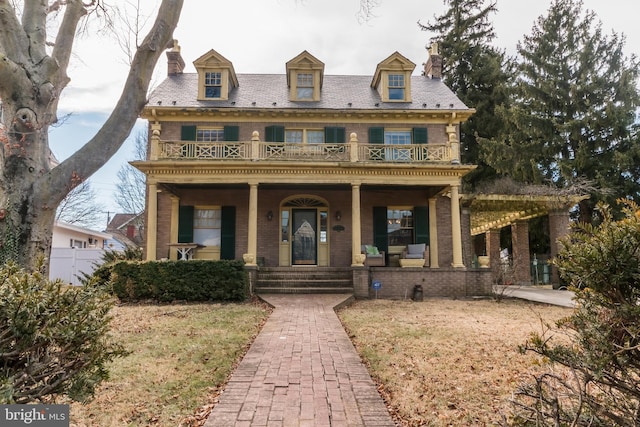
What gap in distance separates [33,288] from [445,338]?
234 inches

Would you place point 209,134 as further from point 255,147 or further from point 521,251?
point 521,251

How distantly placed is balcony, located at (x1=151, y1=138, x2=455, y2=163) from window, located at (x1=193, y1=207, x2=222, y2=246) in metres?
2.31

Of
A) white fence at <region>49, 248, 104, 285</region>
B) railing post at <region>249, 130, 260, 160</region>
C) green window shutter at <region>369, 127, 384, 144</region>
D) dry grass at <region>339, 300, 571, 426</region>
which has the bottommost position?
dry grass at <region>339, 300, 571, 426</region>

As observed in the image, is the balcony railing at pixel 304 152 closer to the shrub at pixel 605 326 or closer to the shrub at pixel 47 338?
the shrub at pixel 47 338

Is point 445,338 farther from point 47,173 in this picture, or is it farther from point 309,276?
point 309,276

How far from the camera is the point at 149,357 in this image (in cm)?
535

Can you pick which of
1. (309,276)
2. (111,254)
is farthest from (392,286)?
(111,254)

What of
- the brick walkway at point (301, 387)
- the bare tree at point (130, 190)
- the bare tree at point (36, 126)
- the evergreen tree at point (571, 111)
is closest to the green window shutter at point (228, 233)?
the brick walkway at point (301, 387)

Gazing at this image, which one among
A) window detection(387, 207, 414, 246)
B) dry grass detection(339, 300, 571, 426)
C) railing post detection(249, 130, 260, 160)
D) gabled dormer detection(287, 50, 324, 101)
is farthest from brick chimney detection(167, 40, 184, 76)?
dry grass detection(339, 300, 571, 426)

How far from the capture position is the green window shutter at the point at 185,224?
50.1ft

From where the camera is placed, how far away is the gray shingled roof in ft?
53.0

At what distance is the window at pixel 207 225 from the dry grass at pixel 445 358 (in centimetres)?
754

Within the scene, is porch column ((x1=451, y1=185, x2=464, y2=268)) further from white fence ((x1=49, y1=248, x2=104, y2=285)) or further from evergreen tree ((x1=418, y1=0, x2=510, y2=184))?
white fence ((x1=49, y1=248, x2=104, y2=285))

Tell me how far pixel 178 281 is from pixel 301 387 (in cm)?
806
